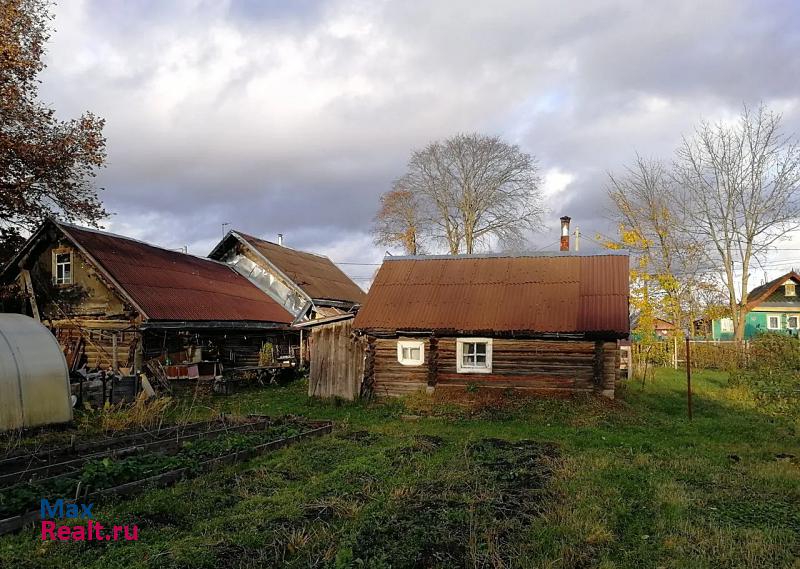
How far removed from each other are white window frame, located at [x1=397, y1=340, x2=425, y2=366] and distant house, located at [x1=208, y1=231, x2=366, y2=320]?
9.67 metres

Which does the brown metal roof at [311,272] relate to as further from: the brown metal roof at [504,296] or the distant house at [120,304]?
the brown metal roof at [504,296]

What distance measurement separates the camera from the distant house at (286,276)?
28917mm

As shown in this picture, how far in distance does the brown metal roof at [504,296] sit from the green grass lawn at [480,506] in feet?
14.1

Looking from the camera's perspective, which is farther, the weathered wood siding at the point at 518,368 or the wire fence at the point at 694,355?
the wire fence at the point at 694,355

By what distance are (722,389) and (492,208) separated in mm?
23971

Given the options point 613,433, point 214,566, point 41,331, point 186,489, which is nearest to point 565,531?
point 214,566

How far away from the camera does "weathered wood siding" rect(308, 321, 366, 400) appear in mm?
18094

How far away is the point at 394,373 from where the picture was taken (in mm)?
18109

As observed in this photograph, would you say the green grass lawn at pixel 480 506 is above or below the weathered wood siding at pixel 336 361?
below

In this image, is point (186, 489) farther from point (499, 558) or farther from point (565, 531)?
point (565, 531)

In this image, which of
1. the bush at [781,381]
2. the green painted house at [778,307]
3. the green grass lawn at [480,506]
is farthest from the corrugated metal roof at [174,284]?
the green painted house at [778,307]

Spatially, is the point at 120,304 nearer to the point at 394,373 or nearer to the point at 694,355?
the point at 394,373

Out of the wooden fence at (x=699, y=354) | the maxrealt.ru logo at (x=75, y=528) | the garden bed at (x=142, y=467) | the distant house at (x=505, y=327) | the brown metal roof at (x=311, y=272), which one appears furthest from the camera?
the brown metal roof at (x=311, y=272)

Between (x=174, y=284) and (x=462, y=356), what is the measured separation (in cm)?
1228
